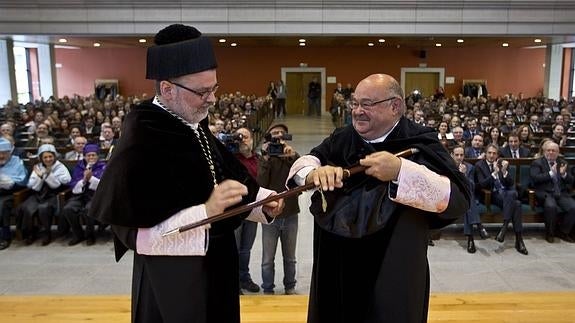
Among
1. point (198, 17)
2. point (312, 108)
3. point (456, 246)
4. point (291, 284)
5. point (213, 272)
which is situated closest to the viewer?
point (213, 272)

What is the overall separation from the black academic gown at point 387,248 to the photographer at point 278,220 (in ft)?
8.57

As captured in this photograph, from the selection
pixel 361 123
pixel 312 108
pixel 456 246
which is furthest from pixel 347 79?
pixel 361 123

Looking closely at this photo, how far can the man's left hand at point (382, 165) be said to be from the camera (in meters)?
1.90

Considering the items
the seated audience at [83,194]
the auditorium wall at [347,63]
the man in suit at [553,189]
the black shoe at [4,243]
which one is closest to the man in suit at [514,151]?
the man in suit at [553,189]

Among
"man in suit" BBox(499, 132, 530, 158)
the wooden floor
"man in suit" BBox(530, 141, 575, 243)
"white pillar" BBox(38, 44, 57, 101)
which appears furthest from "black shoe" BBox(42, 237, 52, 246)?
"white pillar" BBox(38, 44, 57, 101)

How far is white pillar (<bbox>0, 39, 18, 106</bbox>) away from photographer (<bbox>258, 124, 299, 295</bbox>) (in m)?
15.9

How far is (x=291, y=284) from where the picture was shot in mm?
5152

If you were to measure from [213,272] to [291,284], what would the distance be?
10.6ft

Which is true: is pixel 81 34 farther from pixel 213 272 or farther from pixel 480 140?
pixel 213 272

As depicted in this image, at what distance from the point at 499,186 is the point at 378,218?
565 cm

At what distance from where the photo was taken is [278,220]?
16.6 ft

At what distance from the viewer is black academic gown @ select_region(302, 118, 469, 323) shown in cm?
211

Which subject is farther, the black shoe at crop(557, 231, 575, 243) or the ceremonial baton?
the black shoe at crop(557, 231, 575, 243)

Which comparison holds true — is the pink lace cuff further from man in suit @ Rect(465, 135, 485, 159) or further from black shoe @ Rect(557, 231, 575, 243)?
man in suit @ Rect(465, 135, 485, 159)
